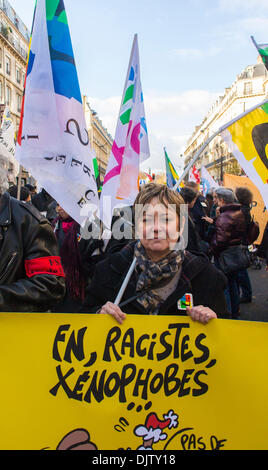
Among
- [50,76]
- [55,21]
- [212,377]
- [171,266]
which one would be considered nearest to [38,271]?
[171,266]

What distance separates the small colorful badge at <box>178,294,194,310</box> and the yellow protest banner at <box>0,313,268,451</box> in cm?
15

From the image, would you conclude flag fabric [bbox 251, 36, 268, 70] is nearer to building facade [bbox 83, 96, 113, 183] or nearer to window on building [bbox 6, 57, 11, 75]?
window on building [bbox 6, 57, 11, 75]

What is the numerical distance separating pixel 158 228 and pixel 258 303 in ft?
14.8

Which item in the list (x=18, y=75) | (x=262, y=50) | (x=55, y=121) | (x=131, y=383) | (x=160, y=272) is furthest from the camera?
(x=18, y=75)

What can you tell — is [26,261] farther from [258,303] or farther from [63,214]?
[258,303]

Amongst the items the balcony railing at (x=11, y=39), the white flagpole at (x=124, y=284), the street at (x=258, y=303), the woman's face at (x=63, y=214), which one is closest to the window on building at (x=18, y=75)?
the balcony railing at (x=11, y=39)

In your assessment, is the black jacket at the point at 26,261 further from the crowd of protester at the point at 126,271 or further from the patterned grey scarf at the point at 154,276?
the patterned grey scarf at the point at 154,276

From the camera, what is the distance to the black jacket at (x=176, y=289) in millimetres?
1829

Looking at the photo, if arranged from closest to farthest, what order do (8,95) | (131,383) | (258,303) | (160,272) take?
(131,383)
(160,272)
(258,303)
(8,95)

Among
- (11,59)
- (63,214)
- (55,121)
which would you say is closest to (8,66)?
(11,59)

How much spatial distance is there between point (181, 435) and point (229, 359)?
35cm

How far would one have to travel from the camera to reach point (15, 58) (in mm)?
40938

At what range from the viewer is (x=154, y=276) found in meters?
1.79
